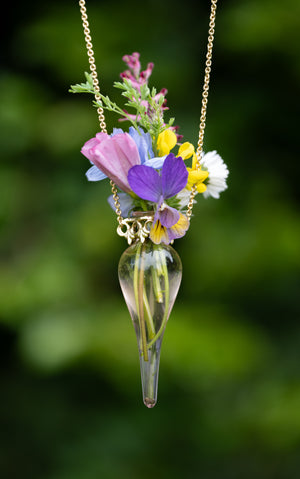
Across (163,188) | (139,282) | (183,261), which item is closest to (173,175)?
(163,188)

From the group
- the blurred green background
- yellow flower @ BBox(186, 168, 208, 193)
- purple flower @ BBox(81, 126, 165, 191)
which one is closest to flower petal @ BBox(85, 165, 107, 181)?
purple flower @ BBox(81, 126, 165, 191)

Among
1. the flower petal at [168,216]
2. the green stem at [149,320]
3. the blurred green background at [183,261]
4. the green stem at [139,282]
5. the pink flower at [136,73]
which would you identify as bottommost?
the blurred green background at [183,261]

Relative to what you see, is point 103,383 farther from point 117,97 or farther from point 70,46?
point 70,46

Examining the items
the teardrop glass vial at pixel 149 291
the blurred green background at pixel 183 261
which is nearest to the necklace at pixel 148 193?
the teardrop glass vial at pixel 149 291

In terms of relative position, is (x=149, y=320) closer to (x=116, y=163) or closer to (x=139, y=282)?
(x=139, y=282)

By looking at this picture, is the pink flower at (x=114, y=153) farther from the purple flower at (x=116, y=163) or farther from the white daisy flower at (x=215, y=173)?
the white daisy flower at (x=215, y=173)

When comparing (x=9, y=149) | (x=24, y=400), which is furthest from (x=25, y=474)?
(x=9, y=149)

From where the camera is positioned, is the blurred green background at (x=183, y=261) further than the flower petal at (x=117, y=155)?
Yes
